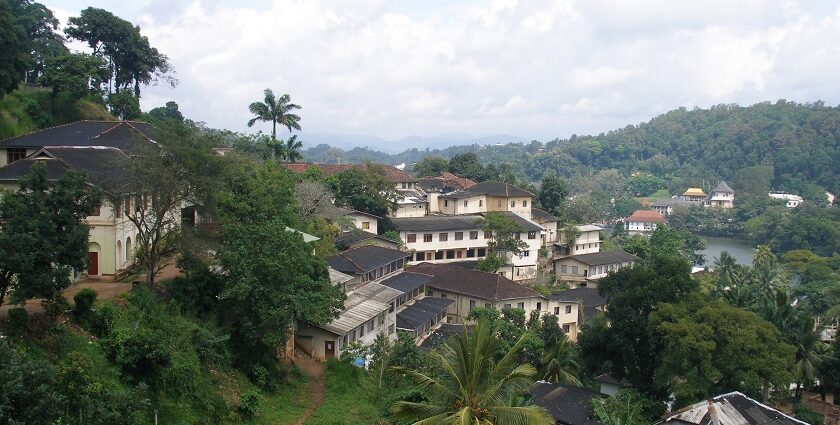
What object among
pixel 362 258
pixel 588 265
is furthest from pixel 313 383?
pixel 588 265

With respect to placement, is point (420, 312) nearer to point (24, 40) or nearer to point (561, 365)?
point (561, 365)

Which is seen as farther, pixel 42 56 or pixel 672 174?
pixel 672 174

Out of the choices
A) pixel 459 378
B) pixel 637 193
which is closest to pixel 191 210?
pixel 459 378

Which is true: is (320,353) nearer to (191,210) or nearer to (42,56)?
(191,210)

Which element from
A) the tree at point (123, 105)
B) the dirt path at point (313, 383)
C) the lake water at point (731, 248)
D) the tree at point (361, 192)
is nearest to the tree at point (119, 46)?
the tree at point (123, 105)

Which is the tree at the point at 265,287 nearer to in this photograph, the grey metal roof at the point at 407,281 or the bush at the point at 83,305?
the bush at the point at 83,305

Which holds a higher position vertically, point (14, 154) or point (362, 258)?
point (14, 154)
